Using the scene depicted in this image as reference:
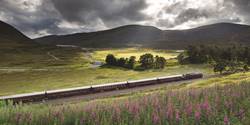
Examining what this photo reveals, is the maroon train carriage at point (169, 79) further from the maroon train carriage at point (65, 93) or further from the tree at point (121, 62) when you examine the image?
the tree at point (121, 62)

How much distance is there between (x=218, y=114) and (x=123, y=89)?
55528 millimetres

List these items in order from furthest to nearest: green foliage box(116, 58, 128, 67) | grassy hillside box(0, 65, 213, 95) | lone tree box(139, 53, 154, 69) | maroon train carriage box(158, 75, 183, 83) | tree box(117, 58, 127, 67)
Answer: tree box(117, 58, 127, 67) < green foliage box(116, 58, 128, 67) < lone tree box(139, 53, 154, 69) < grassy hillside box(0, 65, 213, 95) < maroon train carriage box(158, 75, 183, 83)

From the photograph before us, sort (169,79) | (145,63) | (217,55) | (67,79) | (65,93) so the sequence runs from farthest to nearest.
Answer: (217,55) → (145,63) → (67,79) → (169,79) → (65,93)

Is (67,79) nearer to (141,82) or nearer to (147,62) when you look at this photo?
(147,62)

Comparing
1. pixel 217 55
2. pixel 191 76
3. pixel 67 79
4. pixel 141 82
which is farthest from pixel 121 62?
pixel 141 82

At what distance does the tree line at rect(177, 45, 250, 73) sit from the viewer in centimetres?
12862

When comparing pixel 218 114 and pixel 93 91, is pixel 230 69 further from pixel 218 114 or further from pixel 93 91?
pixel 218 114

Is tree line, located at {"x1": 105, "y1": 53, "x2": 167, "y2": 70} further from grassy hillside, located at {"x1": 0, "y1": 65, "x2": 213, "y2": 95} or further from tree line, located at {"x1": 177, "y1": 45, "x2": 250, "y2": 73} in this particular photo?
tree line, located at {"x1": 177, "y1": 45, "x2": 250, "y2": 73}

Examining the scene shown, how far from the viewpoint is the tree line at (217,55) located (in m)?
129

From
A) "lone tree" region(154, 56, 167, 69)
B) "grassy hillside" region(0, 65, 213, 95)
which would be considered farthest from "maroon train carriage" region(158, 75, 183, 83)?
"lone tree" region(154, 56, 167, 69)

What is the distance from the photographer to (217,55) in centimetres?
14212

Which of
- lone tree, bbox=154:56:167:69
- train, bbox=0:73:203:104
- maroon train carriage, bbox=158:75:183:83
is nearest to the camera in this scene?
train, bbox=0:73:203:104

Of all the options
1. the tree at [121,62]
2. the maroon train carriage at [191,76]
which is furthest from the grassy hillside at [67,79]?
the maroon train carriage at [191,76]

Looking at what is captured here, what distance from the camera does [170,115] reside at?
806cm
